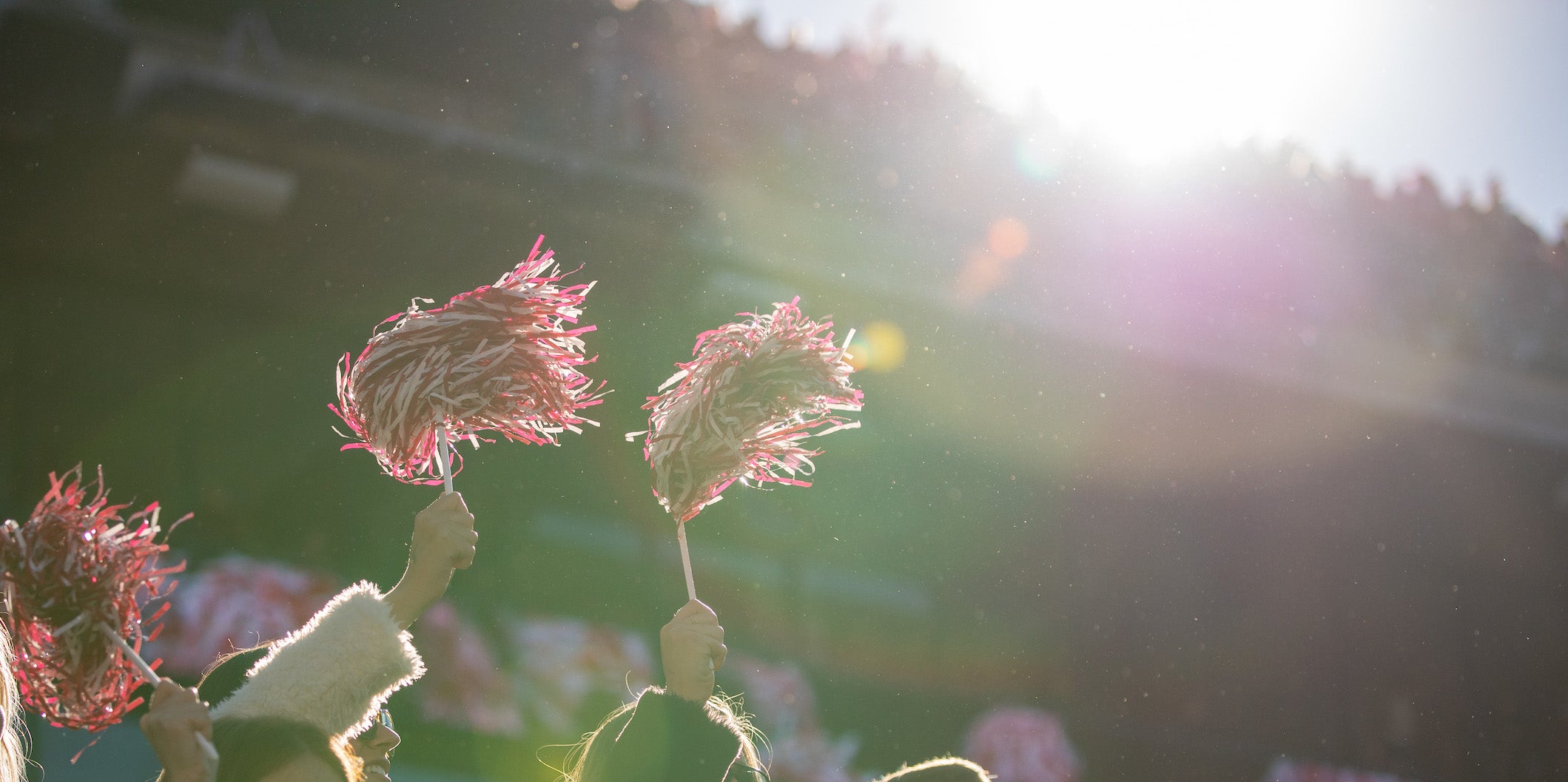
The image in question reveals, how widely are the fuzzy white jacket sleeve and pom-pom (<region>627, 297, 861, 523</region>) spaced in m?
0.37

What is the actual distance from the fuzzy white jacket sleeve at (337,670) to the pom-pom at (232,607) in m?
2.47

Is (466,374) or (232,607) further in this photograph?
(232,607)

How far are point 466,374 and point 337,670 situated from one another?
0.37m

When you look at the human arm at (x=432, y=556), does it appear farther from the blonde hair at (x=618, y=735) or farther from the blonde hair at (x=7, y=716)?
the blonde hair at (x=7, y=716)

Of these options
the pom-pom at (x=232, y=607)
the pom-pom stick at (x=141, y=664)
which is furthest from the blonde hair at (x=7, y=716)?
the pom-pom at (x=232, y=607)

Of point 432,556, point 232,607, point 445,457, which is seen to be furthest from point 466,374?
point 232,607

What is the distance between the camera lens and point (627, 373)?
4133 mm

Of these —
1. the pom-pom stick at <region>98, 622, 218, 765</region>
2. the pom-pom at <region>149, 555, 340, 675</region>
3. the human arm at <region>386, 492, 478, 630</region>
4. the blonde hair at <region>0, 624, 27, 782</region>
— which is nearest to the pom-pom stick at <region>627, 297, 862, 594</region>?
the human arm at <region>386, 492, 478, 630</region>

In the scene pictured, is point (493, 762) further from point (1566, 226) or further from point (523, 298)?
point (1566, 226)

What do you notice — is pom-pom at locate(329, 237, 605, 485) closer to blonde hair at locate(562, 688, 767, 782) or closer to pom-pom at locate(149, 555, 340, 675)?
blonde hair at locate(562, 688, 767, 782)

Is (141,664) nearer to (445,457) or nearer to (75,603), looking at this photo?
(75,603)

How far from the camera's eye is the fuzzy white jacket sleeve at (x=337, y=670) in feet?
3.33

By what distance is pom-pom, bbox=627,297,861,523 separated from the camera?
1228mm

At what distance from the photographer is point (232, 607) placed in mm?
3381
